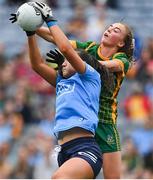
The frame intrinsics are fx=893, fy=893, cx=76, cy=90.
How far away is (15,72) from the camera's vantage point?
1492cm

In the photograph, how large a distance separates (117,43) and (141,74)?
229 inches

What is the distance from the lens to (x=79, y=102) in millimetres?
7785

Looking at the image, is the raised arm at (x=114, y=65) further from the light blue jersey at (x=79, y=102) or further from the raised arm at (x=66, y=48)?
the raised arm at (x=66, y=48)


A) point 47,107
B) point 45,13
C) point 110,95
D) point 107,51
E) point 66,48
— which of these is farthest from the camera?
point 47,107

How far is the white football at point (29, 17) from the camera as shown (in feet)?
25.4

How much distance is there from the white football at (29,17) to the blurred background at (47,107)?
427cm

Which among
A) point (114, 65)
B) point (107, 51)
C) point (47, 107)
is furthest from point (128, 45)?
point (47, 107)

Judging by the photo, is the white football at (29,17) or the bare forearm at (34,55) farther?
the bare forearm at (34,55)

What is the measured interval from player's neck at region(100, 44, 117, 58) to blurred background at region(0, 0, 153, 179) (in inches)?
127

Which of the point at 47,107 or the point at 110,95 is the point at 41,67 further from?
the point at 47,107

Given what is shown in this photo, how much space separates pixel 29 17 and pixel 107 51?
4.04 feet

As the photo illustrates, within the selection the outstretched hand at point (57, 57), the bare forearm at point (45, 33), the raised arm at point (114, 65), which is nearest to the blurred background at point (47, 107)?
the bare forearm at point (45, 33)

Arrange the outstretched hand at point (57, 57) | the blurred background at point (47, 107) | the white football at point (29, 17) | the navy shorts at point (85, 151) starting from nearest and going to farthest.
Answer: the navy shorts at point (85, 151) < the white football at point (29, 17) < the outstretched hand at point (57, 57) < the blurred background at point (47, 107)

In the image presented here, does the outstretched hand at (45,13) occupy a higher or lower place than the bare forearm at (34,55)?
higher
